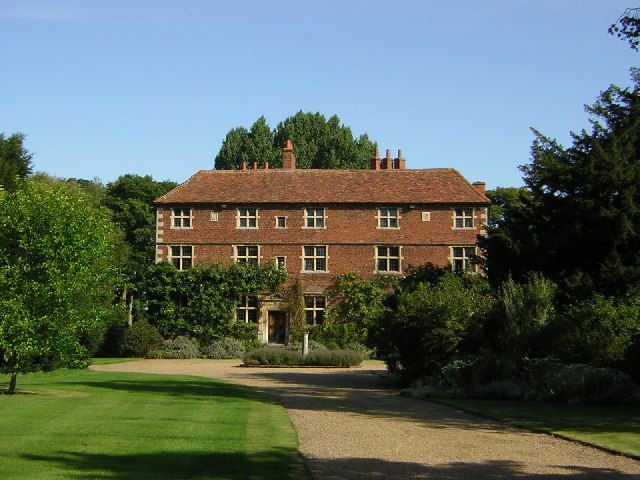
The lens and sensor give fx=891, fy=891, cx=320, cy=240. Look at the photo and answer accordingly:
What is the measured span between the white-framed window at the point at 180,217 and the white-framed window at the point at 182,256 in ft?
3.58

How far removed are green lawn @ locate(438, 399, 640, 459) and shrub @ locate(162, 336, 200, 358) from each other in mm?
23318

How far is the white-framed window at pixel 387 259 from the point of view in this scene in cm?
4553

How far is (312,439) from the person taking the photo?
43.7 feet

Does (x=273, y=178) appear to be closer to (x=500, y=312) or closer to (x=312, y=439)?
(x=500, y=312)

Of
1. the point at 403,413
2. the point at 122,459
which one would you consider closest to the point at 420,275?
the point at 403,413

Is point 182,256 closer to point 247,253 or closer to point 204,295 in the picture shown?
point 204,295

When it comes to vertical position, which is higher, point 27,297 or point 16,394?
point 27,297

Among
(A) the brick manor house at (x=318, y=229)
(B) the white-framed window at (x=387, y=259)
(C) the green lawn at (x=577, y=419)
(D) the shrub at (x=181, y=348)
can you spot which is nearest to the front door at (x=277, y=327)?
(A) the brick manor house at (x=318, y=229)

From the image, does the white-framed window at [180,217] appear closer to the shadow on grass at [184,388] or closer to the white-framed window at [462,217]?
the white-framed window at [462,217]

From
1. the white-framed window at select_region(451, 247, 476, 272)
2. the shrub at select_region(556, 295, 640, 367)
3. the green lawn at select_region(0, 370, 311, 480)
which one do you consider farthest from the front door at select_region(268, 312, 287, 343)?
the shrub at select_region(556, 295, 640, 367)

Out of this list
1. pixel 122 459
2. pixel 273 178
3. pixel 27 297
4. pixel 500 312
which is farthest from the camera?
pixel 273 178

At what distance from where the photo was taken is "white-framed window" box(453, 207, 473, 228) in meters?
45.2

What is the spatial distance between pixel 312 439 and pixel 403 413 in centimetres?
424

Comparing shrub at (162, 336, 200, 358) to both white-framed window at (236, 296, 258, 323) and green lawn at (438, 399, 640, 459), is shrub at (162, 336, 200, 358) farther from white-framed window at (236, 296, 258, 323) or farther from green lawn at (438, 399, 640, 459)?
green lawn at (438, 399, 640, 459)
